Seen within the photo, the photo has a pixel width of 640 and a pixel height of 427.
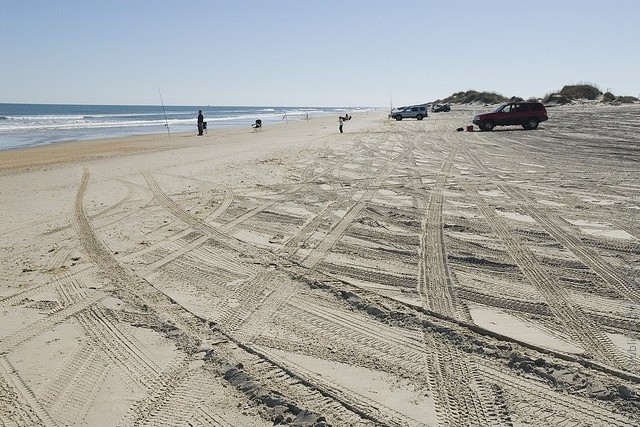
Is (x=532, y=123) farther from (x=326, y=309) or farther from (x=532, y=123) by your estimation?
(x=326, y=309)

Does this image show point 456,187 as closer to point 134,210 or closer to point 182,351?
point 134,210

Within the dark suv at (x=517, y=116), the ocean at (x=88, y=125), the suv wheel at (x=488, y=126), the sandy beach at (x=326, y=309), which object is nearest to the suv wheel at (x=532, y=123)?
the dark suv at (x=517, y=116)

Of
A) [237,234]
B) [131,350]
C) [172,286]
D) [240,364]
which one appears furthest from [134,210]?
[240,364]

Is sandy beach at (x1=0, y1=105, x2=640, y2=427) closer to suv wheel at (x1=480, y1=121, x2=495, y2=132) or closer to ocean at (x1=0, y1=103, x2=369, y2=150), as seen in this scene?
suv wheel at (x1=480, y1=121, x2=495, y2=132)

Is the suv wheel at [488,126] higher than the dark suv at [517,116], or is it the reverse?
the dark suv at [517,116]

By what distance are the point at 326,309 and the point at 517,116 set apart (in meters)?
27.5

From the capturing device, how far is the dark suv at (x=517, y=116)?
28562 millimetres

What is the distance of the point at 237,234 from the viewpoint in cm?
725

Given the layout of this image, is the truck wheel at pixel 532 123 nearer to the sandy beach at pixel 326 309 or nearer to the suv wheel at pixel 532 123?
the suv wheel at pixel 532 123

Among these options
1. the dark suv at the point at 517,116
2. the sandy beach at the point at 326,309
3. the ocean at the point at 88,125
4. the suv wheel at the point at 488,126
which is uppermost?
the sandy beach at the point at 326,309

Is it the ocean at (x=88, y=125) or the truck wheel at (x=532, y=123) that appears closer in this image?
the truck wheel at (x=532, y=123)

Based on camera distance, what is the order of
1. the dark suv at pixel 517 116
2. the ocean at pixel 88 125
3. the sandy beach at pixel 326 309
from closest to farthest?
the sandy beach at pixel 326 309 < the dark suv at pixel 517 116 < the ocean at pixel 88 125

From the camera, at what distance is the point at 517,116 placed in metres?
28.7

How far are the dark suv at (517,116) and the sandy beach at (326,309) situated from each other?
19893 millimetres
